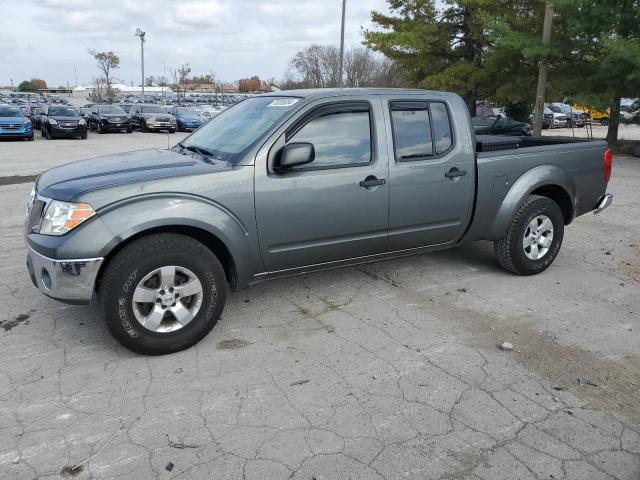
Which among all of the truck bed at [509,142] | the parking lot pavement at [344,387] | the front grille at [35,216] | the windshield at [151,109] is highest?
the windshield at [151,109]

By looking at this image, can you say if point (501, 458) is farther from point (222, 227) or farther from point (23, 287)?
point (23, 287)

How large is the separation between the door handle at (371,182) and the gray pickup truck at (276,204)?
0.5 inches

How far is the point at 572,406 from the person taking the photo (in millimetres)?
3213

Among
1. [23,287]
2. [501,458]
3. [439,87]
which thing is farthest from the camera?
[439,87]

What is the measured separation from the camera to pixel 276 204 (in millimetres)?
4008

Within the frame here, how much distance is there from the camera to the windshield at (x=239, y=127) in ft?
13.6

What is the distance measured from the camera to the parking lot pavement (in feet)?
8.89

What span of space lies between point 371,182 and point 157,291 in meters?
1.83

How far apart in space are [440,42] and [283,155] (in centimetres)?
2213

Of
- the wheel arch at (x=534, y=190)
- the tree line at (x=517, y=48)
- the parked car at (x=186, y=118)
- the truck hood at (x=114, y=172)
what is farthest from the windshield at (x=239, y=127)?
the parked car at (x=186, y=118)

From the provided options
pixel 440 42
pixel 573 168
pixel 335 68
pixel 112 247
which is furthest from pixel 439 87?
pixel 335 68

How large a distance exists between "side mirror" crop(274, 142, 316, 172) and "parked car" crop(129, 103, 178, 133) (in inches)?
985

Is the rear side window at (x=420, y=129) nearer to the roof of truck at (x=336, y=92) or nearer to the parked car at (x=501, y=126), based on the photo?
the roof of truck at (x=336, y=92)

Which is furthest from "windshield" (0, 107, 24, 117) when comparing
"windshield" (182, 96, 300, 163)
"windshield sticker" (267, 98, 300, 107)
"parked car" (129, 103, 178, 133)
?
"windshield sticker" (267, 98, 300, 107)
